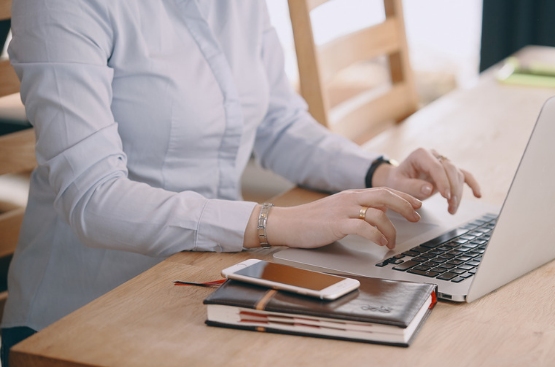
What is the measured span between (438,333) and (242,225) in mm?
324

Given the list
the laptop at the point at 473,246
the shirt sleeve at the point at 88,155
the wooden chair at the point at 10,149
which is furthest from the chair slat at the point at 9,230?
the laptop at the point at 473,246

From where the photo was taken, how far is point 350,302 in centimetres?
79

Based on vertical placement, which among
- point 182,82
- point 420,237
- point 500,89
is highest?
point 182,82

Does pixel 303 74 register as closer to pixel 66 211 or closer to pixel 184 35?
pixel 184 35

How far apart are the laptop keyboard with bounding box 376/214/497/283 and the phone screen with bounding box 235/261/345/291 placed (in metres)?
0.15

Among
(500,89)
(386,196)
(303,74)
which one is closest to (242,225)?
(386,196)

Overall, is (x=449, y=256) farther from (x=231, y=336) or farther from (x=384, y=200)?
(x=231, y=336)

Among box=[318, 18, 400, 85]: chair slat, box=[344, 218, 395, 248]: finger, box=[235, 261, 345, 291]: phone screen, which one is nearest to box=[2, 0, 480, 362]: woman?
box=[344, 218, 395, 248]: finger

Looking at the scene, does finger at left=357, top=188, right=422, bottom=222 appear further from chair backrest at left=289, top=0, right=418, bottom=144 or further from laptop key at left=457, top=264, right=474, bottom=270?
chair backrest at left=289, top=0, right=418, bottom=144

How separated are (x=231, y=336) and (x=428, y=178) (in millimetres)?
560

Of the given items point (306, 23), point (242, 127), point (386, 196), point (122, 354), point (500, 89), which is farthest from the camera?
point (500, 89)

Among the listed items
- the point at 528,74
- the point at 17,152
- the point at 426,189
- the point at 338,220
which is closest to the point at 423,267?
the point at 338,220

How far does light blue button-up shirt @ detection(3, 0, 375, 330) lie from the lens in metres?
1.00

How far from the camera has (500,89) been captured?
1.95m
